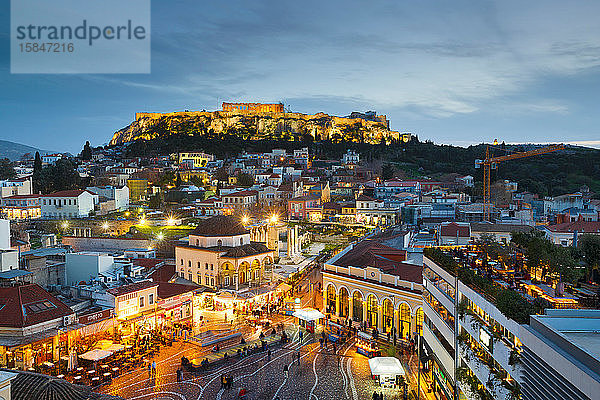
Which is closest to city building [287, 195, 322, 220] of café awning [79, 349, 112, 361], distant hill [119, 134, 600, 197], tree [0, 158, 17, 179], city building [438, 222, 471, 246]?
city building [438, 222, 471, 246]

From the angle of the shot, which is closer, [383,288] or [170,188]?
[383,288]

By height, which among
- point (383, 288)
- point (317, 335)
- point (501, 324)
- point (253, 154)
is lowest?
point (317, 335)

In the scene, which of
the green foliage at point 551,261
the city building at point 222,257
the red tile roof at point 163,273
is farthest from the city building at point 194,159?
the green foliage at point 551,261

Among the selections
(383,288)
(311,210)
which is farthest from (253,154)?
(383,288)

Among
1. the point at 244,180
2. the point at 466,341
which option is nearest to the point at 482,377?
the point at 466,341

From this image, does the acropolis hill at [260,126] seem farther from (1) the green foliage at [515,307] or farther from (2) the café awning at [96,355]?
(1) the green foliage at [515,307]

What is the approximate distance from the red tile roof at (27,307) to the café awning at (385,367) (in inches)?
459

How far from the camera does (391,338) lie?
2241cm

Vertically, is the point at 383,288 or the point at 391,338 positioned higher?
the point at 383,288

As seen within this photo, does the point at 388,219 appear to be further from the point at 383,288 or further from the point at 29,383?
the point at 29,383

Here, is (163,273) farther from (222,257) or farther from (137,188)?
(137,188)

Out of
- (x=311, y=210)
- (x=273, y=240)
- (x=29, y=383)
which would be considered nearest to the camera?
(x=29, y=383)

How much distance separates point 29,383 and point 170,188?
61.2m

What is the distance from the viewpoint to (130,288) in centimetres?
2208
